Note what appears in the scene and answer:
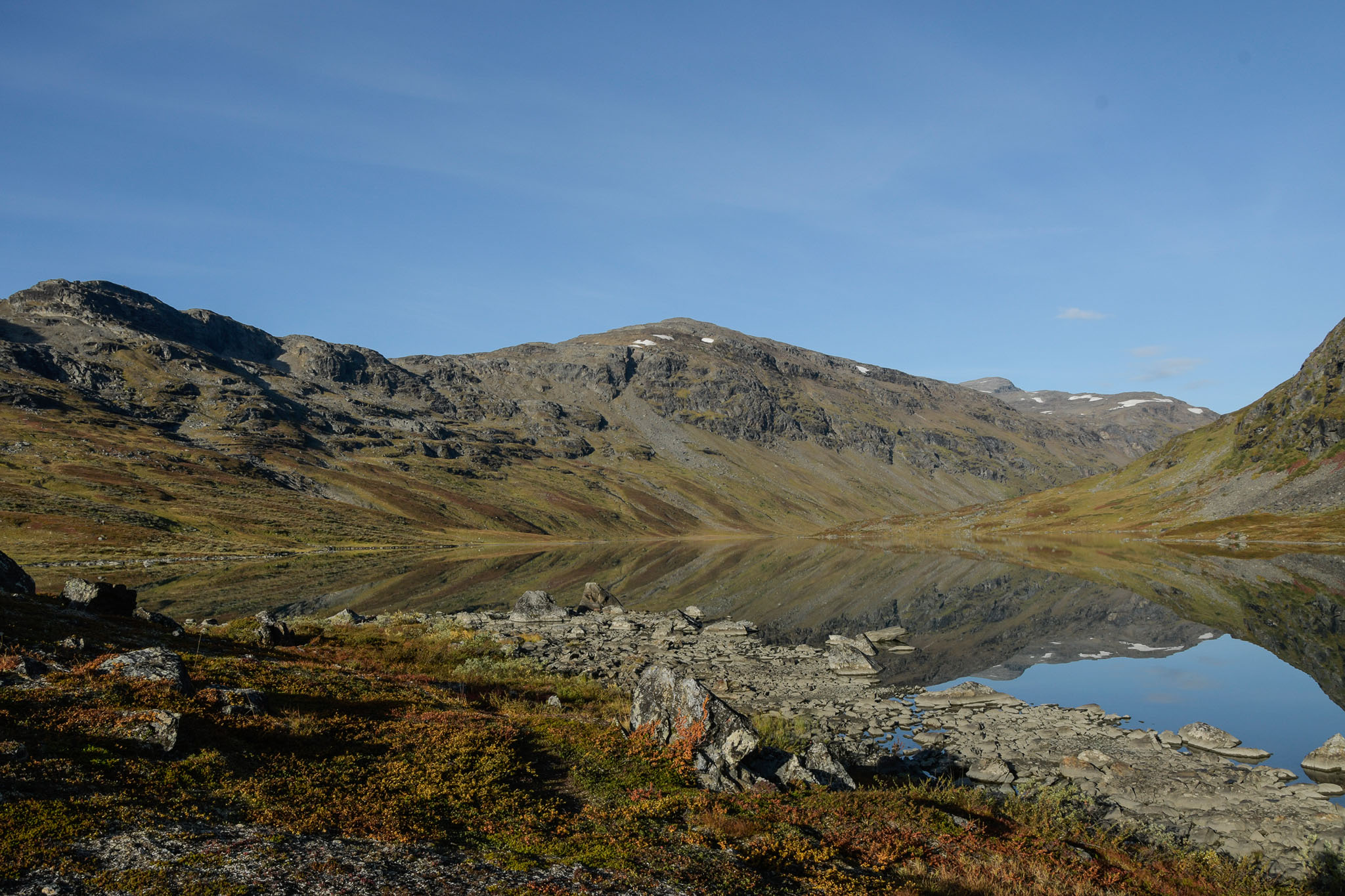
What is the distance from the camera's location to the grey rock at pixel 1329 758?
27375 mm

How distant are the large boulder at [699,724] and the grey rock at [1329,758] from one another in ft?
78.1

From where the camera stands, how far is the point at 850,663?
4731cm

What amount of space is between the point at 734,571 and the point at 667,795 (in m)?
102

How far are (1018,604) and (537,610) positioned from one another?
5113 cm

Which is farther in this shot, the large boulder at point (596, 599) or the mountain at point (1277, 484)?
the mountain at point (1277, 484)

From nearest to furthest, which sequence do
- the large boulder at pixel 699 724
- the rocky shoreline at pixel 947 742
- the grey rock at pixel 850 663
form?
1. the large boulder at pixel 699 724
2. the rocky shoreline at pixel 947 742
3. the grey rock at pixel 850 663

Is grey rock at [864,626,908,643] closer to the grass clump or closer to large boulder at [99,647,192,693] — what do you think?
the grass clump

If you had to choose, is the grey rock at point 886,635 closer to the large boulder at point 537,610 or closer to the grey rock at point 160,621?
the large boulder at point 537,610

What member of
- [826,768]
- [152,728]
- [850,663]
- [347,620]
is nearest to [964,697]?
[850,663]

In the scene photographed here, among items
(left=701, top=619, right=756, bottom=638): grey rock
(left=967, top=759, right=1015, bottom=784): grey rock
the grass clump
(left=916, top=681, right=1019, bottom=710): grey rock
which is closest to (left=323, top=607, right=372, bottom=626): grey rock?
the grass clump

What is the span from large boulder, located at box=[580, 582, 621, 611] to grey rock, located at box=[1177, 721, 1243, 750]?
1902 inches

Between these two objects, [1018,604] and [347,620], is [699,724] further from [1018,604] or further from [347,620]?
[1018,604]

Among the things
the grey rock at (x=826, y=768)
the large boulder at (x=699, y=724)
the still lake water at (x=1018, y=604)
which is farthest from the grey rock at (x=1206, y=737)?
the large boulder at (x=699, y=724)

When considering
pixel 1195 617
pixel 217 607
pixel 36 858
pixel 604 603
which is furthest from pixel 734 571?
pixel 36 858
